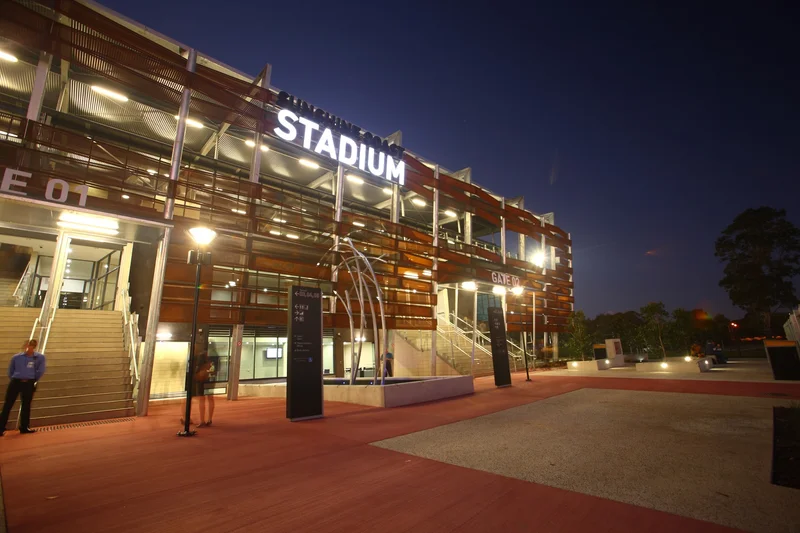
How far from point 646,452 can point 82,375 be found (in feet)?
45.9

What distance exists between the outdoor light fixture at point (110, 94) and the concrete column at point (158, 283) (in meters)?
4.30

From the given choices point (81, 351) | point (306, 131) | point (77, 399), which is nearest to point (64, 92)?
point (306, 131)

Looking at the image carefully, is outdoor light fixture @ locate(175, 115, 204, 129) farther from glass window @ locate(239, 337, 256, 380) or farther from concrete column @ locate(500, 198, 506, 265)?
concrete column @ locate(500, 198, 506, 265)

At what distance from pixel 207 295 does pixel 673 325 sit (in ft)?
102

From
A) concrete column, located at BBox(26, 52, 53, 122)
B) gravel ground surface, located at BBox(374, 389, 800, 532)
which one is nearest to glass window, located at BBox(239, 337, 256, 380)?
concrete column, located at BBox(26, 52, 53, 122)

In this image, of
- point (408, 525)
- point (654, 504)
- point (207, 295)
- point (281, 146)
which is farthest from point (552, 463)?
point (281, 146)

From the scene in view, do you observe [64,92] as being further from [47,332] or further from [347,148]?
[347,148]

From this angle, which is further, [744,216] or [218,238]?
[744,216]

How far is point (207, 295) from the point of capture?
1438 centimetres

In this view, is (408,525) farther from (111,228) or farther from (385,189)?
(385,189)

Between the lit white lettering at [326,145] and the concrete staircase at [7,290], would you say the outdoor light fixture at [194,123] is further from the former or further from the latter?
the concrete staircase at [7,290]

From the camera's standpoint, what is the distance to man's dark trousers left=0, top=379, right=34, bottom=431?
8125 mm

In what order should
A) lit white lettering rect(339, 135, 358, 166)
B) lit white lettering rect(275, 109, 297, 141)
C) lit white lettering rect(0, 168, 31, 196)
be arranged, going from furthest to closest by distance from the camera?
1. lit white lettering rect(339, 135, 358, 166)
2. lit white lettering rect(275, 109, 297, 141)
3. lit white lettering rect(0, 168, 31, 196)

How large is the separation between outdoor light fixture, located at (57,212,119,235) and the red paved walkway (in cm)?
716
